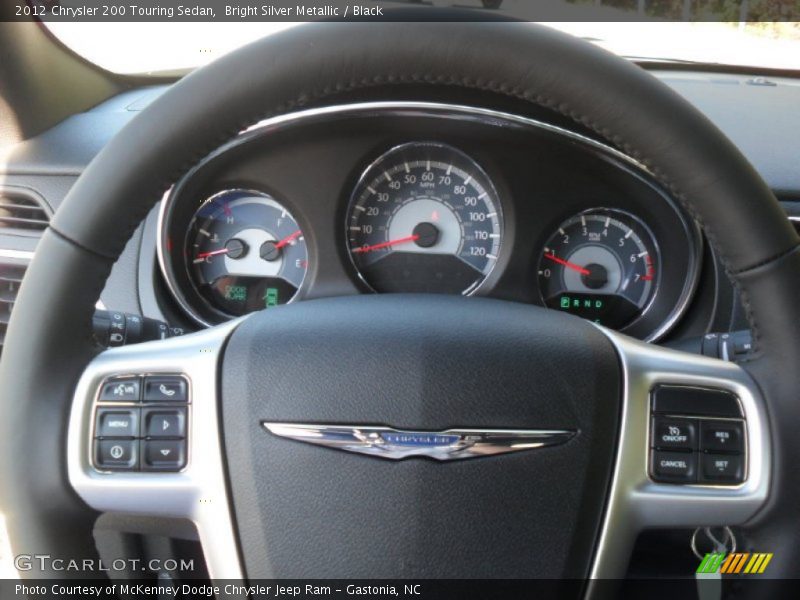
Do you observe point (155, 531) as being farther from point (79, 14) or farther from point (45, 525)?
point (79, 14)

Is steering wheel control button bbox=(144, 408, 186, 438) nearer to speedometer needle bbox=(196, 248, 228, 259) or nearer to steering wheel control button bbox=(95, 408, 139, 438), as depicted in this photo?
steering wheel control button bbox=(95, 408, 139, 438)

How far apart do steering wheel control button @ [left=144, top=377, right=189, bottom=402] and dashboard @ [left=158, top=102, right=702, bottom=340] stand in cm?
91

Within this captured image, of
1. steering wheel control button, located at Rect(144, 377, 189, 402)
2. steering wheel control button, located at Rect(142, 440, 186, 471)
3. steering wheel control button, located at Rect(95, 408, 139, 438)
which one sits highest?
steering wheel control button, located at Rect(144, 377, 189, 402)

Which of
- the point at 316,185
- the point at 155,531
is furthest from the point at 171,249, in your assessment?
the point at 155,531

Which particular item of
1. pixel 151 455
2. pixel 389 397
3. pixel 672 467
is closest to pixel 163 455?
pixel 151 455

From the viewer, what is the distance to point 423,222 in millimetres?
2352

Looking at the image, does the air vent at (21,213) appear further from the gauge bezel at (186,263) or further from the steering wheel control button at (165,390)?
the steering wheel control button at (165,390)

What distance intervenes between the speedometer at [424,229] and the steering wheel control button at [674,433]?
108 cm

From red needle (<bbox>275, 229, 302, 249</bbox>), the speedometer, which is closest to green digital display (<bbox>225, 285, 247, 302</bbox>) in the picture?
red needle (<bbox>275, 229, 302, 249</bbox>)

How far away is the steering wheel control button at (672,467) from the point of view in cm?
124

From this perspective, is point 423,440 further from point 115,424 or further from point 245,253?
point 245,253

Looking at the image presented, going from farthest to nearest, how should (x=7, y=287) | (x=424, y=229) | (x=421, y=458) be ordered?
(x=424, y=229) → (x=7, y=287) → (x=421, y=458)

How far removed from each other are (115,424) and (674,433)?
2.55 feet

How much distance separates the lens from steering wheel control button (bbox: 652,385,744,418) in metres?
1.26
